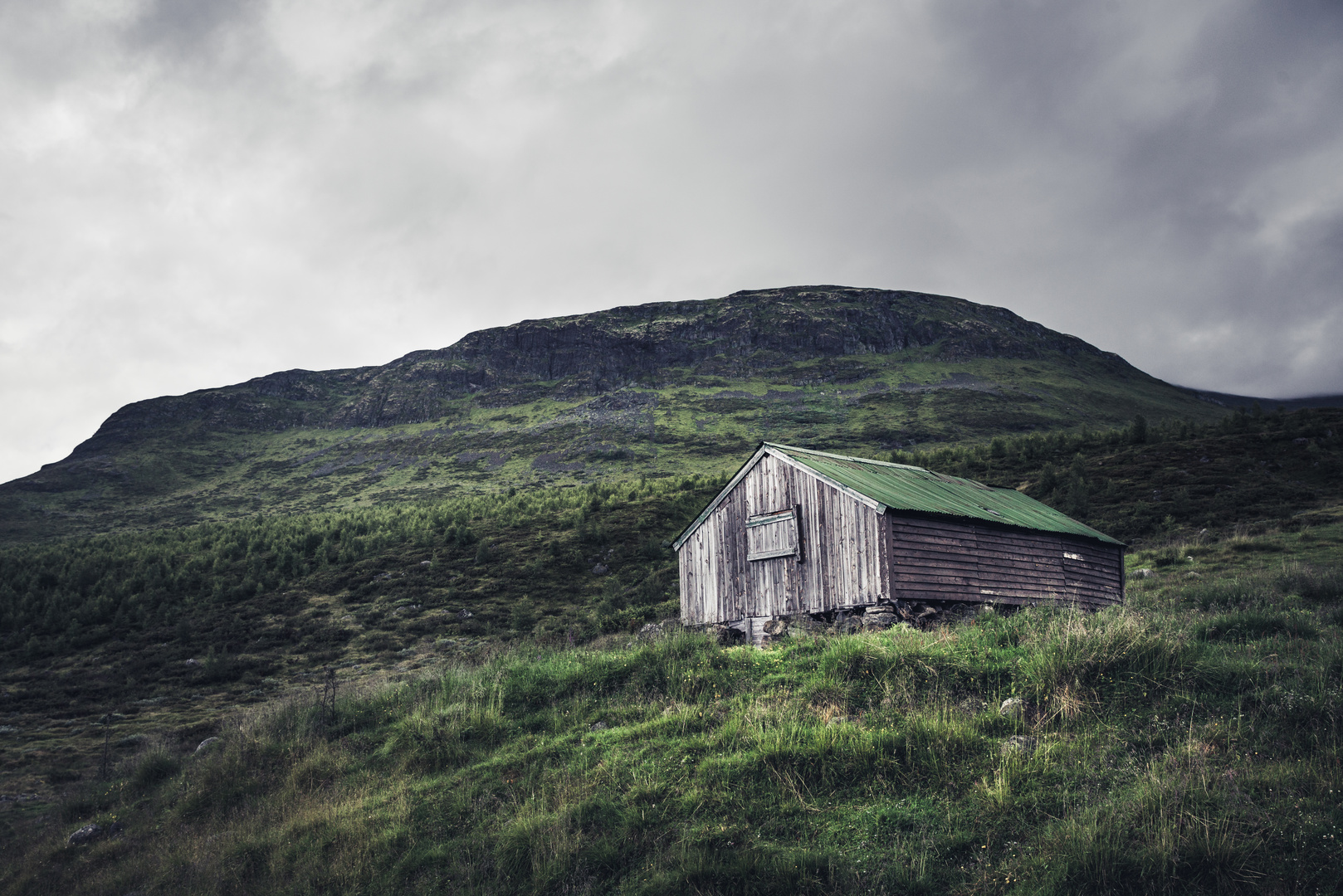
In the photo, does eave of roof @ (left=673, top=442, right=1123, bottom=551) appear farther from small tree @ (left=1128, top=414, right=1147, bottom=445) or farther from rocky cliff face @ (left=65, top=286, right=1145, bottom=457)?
rocky cliff face @ (left=65, top=286, right=1145, bottom=457)

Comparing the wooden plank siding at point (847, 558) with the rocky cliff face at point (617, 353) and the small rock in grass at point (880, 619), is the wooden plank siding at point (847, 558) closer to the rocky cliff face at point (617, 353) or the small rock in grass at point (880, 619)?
A: the small rock in grass at point (880, 619)

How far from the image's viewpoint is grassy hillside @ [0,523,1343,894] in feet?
19.9

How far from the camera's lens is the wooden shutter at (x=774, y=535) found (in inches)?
797

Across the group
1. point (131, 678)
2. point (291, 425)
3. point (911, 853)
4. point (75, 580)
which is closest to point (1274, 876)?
point (911, 853)

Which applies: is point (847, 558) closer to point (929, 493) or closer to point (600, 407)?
point (929, 493)

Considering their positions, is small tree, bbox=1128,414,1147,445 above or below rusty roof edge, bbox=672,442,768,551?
above

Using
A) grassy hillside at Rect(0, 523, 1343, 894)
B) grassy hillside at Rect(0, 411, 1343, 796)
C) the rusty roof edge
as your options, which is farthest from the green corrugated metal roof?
grassy hillside at Rect(0, 411, 1343, 796)

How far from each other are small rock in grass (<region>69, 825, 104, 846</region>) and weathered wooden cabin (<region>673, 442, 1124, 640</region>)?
49.1 ft

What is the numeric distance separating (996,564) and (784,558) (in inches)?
234

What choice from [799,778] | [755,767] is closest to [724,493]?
[755,767]

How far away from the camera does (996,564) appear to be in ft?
66.5

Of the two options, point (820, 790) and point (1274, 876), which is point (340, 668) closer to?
point (820, 790)

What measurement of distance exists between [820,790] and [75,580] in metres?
41.8

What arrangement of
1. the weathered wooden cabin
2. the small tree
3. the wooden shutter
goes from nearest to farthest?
the weathered wooden cabin, the wooden shutter, the small tree
